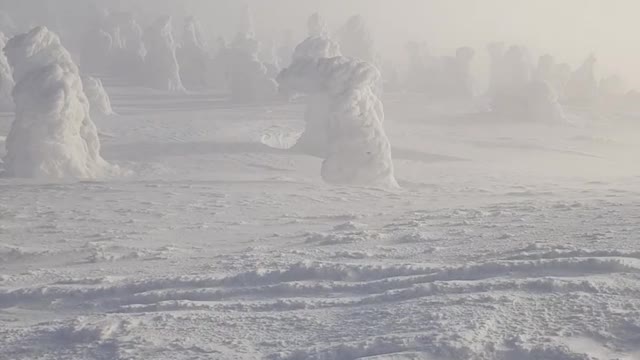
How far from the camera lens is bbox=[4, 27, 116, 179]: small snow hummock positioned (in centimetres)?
2323

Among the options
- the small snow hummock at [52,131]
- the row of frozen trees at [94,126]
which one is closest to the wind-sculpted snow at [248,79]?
the row of frozen trees at [94,126]

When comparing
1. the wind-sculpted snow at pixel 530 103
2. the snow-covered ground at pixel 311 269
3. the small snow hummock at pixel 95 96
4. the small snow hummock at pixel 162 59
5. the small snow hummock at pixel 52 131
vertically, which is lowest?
the snow-covered ground at pixel 311 269

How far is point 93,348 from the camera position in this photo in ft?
25.4

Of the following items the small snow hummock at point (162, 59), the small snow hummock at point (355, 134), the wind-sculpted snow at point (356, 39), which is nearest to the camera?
the small snow hummock at point (355, 134)

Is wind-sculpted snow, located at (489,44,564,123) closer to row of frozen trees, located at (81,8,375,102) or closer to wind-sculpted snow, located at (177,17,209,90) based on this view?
row of frozen trees, located at (81,8,375,102)

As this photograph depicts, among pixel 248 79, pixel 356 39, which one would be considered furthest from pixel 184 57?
pixel 356 39

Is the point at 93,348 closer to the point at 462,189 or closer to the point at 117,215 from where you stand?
the point at 117,215

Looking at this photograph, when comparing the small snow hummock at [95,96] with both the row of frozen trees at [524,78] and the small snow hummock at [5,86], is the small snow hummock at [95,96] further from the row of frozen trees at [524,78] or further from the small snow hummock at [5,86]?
the row of frozen trees at [524,78]

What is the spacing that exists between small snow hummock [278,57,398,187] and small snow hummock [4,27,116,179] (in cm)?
955

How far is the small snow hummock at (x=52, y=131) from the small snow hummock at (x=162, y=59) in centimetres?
3360

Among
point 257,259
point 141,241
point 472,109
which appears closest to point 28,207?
point 141,241

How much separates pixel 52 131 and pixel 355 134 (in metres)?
11.7

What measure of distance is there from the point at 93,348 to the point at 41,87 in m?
18.8

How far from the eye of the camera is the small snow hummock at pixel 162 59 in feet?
188
